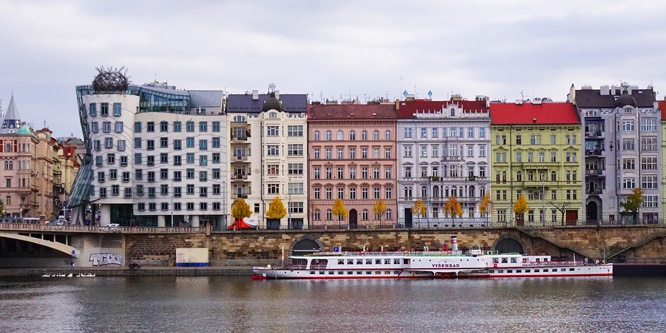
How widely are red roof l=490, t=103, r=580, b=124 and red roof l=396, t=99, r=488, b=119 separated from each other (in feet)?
6.16

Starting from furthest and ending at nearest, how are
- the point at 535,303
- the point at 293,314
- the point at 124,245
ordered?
the point at 124,245 → the point at 535,303 → the point at 293,314

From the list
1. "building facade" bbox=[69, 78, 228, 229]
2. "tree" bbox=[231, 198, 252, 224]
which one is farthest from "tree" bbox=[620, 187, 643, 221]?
"building facade" bbox=[69, 78, 228, 229]

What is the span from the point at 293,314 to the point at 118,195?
52.6 meters

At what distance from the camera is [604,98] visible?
138m

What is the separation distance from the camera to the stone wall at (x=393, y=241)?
402ft

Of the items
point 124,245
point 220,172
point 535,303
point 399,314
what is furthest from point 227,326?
point 220,172

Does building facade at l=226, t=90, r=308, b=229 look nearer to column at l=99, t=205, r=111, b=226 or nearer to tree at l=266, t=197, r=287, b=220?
tree at l=266, t=197, r=287, b=220

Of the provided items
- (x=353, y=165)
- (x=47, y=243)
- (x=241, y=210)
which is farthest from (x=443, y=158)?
(x=47, y=243)

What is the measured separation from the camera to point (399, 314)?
8294 centimetres

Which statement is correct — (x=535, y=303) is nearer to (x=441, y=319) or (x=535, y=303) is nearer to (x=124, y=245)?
(x=441, y=319)

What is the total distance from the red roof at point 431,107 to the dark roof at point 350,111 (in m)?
1.41

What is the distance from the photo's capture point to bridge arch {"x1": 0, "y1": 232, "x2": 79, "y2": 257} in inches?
4400

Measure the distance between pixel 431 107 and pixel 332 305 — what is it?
53799 mm

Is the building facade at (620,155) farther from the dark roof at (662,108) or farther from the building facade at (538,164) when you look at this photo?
the building facade at (538,164)
